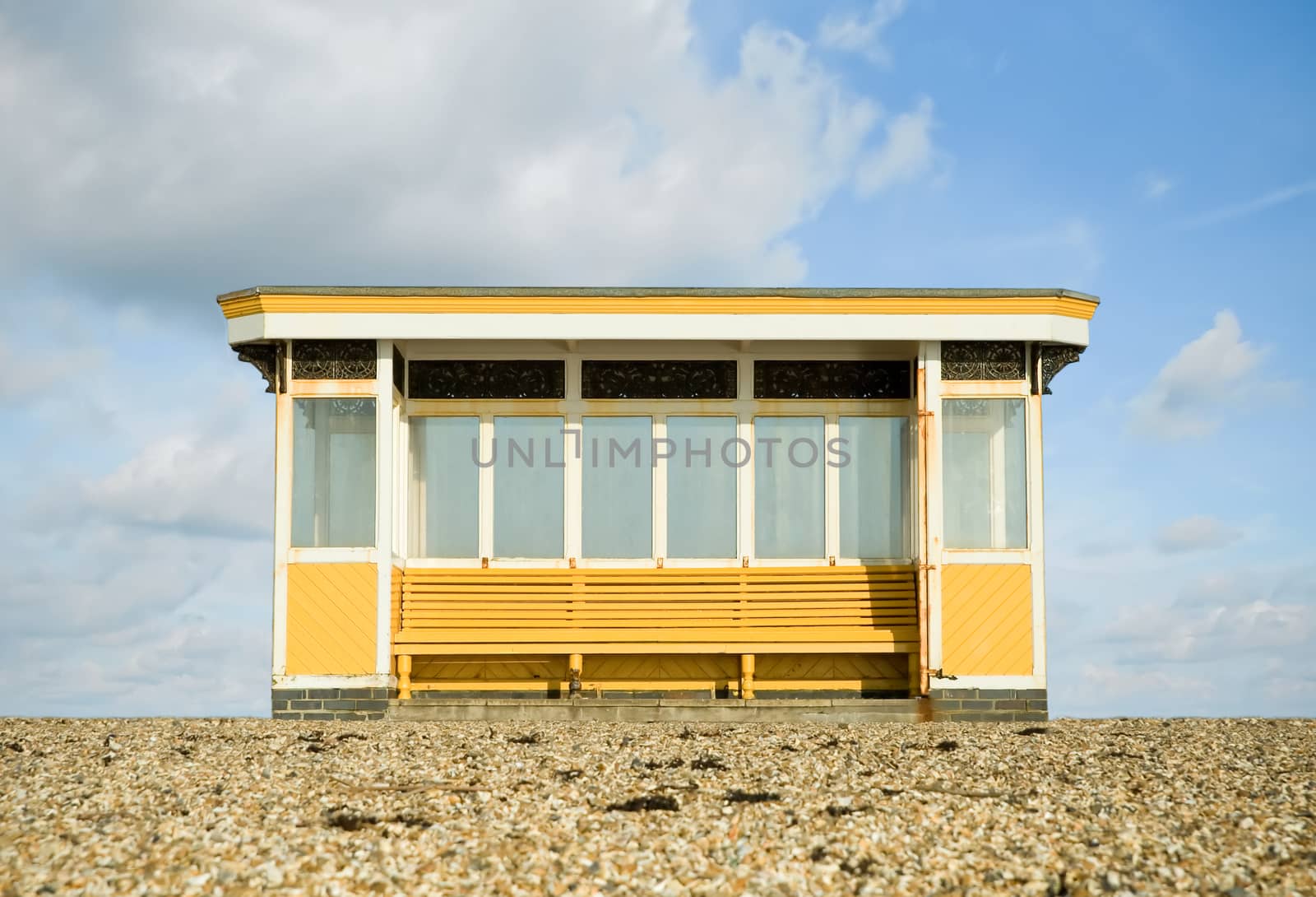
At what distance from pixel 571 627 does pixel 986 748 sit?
18.1 feet

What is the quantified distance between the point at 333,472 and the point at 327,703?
240cm

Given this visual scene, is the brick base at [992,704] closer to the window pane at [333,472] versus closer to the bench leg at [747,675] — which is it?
the bench leg at [747,675]

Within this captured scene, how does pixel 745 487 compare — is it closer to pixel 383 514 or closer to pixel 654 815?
pixel 383 514

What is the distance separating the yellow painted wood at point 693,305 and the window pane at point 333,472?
3.61ft

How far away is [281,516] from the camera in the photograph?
1448 cm

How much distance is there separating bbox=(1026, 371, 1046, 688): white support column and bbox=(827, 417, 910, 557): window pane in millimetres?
1442

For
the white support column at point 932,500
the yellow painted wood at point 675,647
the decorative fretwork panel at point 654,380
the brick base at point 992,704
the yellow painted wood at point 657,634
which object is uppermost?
the decorative fretwork panel at point 654,380

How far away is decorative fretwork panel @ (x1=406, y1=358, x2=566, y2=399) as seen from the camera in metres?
15.6

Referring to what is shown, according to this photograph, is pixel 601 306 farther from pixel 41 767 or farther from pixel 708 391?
pixel 41 767

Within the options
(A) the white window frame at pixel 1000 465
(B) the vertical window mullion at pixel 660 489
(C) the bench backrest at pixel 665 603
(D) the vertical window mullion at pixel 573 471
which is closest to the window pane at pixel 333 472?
(C) the bench backrest at pixel 665 603

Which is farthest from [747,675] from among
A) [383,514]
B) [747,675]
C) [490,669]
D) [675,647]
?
[383,514]

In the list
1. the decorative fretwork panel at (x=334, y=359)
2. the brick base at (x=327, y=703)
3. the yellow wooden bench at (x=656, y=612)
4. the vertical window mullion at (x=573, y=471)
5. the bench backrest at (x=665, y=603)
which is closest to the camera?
the brick base at (x=327, y=703)

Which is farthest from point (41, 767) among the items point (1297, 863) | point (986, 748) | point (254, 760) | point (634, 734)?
point (1297, 863)

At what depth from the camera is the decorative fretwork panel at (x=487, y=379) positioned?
15.6 metres
